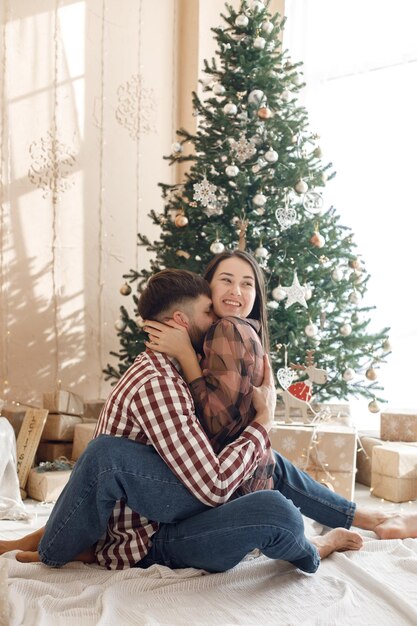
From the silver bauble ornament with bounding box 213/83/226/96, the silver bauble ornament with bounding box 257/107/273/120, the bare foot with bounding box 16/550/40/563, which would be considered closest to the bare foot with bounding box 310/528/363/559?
the bare foot with bounding box 16/550/40/563

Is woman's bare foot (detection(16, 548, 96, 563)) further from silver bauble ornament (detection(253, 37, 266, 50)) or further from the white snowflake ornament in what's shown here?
silver bauble ornament (detection(253, 37, 266, 50))

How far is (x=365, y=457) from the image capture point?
3.97 m

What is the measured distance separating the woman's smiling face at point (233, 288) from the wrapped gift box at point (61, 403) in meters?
1.60

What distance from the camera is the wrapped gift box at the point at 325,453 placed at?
3412 millimetres

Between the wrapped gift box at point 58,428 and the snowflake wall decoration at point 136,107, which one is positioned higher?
the snowflake wall decoration at point 136,107

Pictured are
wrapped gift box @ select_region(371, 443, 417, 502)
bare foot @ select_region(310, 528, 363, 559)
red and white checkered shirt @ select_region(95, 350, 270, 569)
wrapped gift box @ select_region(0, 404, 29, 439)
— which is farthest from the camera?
wrapped gift box @ select_region(0, 404, 29, 439)

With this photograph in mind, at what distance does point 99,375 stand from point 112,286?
Result: 1.89 feet

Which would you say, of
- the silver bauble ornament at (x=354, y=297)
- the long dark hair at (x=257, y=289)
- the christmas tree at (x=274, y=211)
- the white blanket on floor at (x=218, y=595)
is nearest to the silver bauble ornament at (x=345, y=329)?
the christmas tree at (x=274, y=211)

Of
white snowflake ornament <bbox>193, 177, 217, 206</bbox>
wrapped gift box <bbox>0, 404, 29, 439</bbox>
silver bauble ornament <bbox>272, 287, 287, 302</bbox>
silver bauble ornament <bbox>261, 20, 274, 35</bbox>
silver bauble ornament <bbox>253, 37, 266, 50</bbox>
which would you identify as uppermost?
silver bauble ornament <bbox>261, 20, 274, 35</bbox>

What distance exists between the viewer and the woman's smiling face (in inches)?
101

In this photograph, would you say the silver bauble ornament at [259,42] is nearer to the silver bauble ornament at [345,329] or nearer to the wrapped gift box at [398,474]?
the silver bauble ornament at [345,329]

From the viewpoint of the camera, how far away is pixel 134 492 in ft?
6.85

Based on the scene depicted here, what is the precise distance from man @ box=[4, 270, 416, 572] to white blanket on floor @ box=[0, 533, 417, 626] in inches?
2.5

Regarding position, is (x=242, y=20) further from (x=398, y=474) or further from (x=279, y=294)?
(x=398, y=474)
